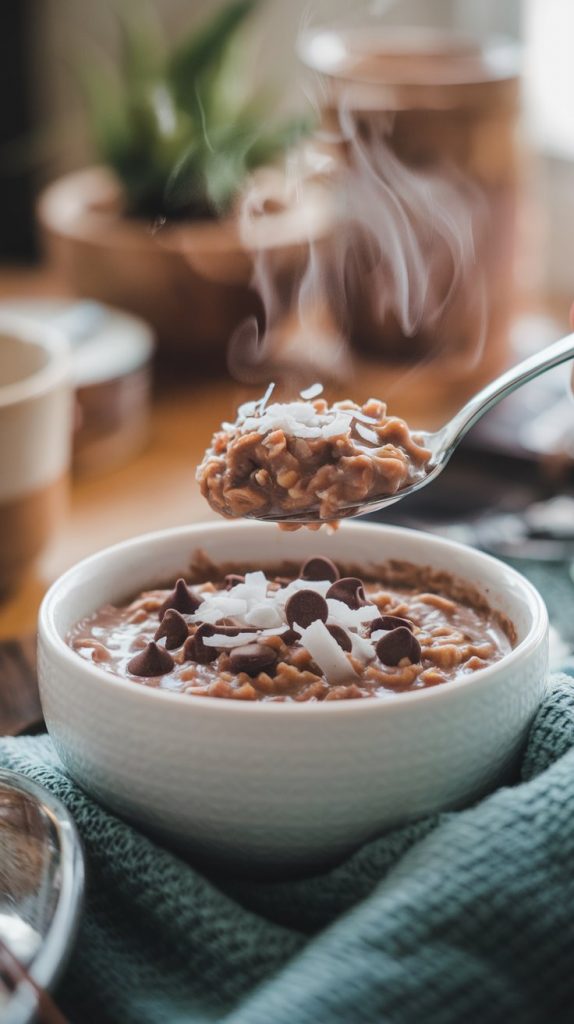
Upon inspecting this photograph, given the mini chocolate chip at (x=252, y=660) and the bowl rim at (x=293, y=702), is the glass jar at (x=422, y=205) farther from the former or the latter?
the mini chocolate chip at (x=252, y=660)

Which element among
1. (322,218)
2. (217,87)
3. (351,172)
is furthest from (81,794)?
(217,87)

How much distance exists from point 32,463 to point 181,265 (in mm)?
748

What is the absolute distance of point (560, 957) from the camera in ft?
2.75

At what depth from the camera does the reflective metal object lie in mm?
785

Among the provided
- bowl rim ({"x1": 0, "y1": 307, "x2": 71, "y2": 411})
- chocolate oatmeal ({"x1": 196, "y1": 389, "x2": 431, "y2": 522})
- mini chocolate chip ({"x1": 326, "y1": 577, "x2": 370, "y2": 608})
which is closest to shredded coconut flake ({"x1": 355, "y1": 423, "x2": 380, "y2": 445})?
chocolate oatmeal ({"x1": 196, "y1": 389, "x2": 431, "y2": 522})

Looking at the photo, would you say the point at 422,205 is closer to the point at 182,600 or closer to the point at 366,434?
the point at 366,434

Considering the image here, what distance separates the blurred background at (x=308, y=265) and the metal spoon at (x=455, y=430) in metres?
0.47

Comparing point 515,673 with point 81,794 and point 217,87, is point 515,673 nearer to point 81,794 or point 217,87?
point 81,794

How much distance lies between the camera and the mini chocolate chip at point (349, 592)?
1164mm

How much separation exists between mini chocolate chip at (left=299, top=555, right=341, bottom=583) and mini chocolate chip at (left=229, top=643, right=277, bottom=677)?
0.60 ft

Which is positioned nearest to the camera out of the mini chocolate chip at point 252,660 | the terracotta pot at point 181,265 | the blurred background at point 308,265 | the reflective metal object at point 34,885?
the reflective metal object at point 34,885

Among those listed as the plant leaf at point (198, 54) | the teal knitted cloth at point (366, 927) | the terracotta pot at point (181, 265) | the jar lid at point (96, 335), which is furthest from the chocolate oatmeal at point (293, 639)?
the plant leaf at point (198, 54)

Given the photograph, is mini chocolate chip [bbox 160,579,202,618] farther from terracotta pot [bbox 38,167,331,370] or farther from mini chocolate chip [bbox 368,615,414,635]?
terracotta pot [bbox 38,167,331,370]

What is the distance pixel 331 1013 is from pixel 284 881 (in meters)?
0.23
